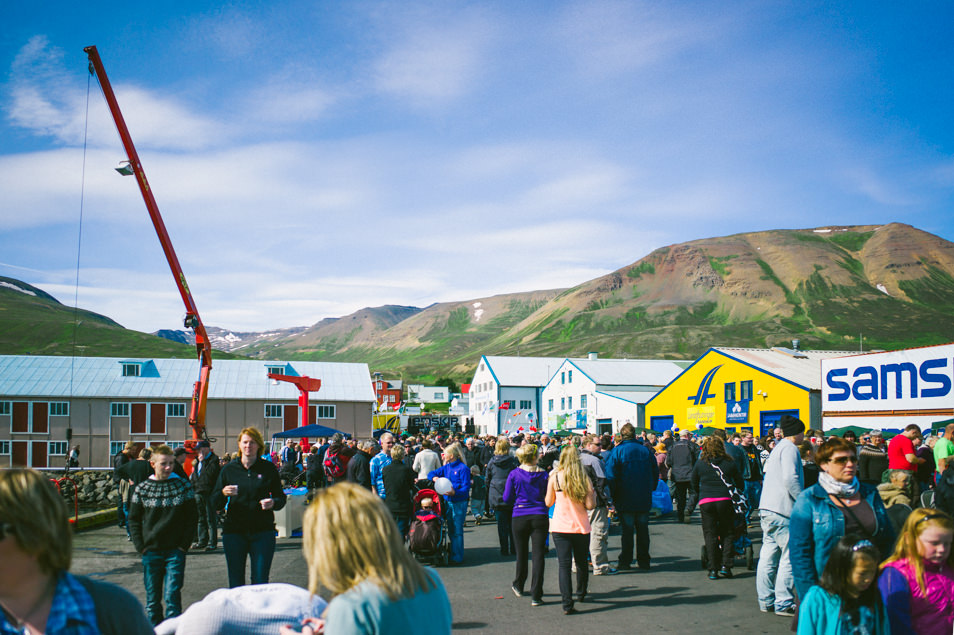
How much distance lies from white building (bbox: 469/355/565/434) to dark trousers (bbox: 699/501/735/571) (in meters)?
57.7

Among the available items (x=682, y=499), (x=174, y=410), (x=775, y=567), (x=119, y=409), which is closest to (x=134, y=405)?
(x=119, y=409)

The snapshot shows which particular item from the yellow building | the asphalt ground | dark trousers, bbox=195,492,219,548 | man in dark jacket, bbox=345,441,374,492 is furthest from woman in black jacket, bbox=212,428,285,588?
the yellow building

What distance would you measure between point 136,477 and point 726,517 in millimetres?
8664

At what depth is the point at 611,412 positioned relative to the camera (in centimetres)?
5228

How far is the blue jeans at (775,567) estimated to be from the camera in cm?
729

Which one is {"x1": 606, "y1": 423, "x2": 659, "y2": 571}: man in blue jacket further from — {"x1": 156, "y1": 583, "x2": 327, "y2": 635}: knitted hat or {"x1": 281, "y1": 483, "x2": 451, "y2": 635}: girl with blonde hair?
{"x1": 281, "y1": 483, "x2": 451, "y2": 635}: girl with blonde hair

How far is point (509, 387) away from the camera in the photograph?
237 ft

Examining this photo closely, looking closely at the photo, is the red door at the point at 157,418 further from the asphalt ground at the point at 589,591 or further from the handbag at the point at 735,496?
the handbag at the point at 735,496

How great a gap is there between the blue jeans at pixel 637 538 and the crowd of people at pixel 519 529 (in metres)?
0.02

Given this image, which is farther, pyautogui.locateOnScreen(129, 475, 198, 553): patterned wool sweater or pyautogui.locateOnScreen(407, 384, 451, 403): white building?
pyautogui.locateOnScreen(407, 384, 451, 403): white building

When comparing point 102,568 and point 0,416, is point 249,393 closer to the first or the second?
point 0,416

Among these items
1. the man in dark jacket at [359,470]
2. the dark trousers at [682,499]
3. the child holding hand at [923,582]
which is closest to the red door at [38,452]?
the man in dark jacket at [359,470]

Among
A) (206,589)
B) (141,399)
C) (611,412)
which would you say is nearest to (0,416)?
(141,399)

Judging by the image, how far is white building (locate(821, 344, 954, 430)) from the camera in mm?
23109
